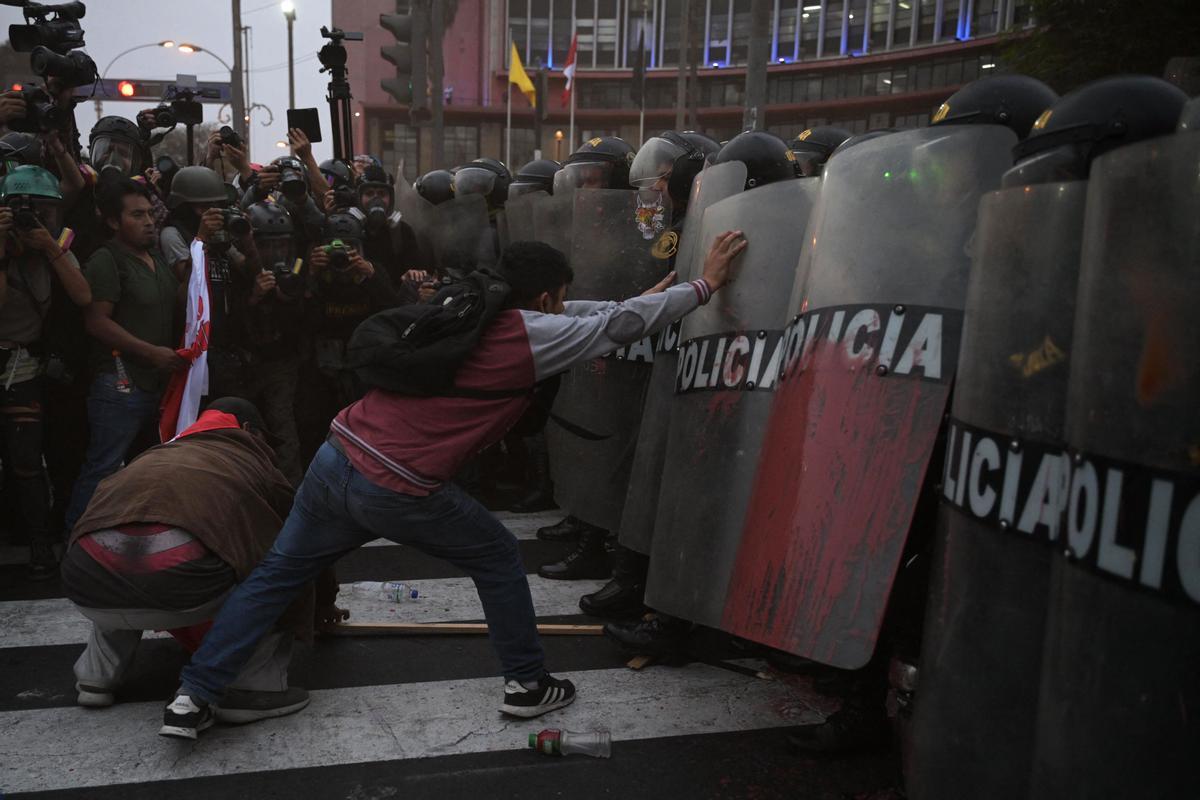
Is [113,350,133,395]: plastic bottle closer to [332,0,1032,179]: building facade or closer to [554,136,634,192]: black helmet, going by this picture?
[554,136,634,192]: black helmet

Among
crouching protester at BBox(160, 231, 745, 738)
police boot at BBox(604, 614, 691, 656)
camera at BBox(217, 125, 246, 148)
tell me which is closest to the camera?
crouching protester at BBox(160, 231, 745, 738)

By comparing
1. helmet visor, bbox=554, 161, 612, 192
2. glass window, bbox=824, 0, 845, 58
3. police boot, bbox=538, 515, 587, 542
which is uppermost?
glass window, bbox=824, 0, 845, 58

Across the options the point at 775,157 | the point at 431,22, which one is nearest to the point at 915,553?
the point at 775,157

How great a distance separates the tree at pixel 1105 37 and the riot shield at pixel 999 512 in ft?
46.2

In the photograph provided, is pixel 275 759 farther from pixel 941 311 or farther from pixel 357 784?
pixel 941 311

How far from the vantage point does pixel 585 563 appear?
5500 mm

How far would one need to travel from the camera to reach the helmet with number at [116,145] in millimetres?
6785

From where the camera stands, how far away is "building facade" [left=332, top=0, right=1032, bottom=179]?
54.6 meters

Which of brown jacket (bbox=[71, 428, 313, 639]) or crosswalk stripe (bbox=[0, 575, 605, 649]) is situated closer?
brown jacket (bbox=[71, 428, 313, 639])

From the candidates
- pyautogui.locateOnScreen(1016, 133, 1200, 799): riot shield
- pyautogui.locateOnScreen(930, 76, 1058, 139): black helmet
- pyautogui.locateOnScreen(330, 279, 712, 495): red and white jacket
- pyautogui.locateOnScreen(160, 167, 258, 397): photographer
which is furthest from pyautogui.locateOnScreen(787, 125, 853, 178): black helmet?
pyautogui.locateOnScreen(1016, 133, 1200, 799): riot shield

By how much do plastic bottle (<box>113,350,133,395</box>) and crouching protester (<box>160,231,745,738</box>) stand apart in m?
2.39

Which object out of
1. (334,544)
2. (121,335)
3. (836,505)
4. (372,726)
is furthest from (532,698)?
(121,335)

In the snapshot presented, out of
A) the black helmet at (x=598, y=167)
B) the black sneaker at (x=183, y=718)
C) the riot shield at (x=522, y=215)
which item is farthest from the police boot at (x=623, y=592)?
the riot shield at (x=522, y=215)

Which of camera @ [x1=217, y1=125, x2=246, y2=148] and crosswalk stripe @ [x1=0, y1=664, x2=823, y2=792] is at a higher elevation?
camera @ [x1=217, y1=125, x2=246, y2=148]
